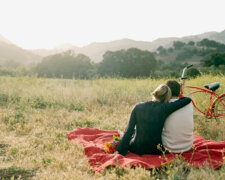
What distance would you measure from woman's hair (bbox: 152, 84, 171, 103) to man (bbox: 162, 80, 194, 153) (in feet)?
0.65

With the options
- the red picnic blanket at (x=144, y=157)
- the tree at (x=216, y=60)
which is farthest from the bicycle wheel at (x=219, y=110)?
the tree at (x=216, y=60)

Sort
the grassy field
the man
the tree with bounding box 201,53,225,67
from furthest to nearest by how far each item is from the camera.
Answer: the tree with bounding box 201,53,225,67 < the man < the grassy field

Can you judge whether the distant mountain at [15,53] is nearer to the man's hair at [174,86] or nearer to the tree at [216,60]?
the tree at [216,60]

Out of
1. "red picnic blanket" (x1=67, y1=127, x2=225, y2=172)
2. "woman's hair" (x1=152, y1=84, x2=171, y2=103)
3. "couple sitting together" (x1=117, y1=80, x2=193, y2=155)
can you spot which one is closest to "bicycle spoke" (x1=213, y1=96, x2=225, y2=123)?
"red picnic blanket" (x1=67, y1=127, x2=225, y2=172)

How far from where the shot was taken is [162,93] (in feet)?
13.7

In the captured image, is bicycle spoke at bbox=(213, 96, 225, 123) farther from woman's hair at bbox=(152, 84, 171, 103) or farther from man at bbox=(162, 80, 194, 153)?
woman's hair at bbox=(152, 84, 171, 103)

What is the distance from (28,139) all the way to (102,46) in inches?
5892

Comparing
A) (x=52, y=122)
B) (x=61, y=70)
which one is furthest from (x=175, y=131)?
(x=61, y=70)

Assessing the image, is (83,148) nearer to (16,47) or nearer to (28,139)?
(28,139)

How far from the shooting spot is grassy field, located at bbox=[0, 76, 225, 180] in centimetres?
383

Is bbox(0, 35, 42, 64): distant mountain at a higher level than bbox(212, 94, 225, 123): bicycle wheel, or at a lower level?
higher

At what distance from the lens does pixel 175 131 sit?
441cm

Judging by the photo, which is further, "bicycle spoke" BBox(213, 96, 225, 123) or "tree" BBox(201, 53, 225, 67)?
"tree" BBox(201, 53, 225, 67)

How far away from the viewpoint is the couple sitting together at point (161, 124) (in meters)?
4.23
